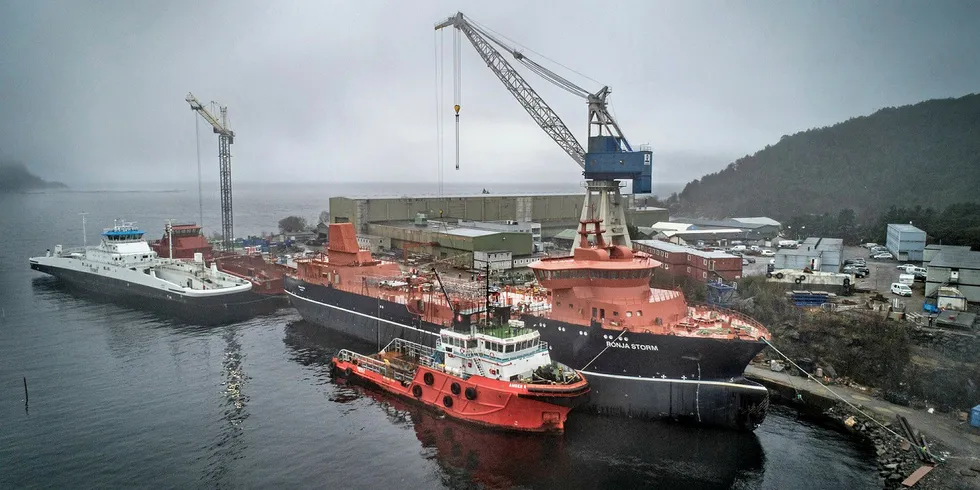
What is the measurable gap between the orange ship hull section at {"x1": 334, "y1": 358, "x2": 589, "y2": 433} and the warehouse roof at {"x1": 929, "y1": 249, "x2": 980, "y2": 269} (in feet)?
78.5

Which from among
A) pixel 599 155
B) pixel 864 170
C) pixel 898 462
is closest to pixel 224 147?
pixel 599 155

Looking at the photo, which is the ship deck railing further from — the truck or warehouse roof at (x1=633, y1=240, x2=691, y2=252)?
the truck

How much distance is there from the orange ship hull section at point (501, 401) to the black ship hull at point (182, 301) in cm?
1911

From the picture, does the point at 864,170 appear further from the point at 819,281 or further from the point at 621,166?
the point at 621,166

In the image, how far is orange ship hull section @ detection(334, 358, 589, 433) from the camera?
19969 millimetres

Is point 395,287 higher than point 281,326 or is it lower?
higher

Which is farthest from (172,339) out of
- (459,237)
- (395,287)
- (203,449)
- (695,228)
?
(695,228)

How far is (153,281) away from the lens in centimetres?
3966

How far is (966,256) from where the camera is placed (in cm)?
3191

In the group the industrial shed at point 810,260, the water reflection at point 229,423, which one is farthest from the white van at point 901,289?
the water reflection at point 229,423

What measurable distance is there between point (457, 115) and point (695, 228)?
3249cm

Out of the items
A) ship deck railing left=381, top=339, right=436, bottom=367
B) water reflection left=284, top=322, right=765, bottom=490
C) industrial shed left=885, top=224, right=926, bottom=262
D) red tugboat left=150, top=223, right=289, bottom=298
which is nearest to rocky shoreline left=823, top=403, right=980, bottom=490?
water reflection left=284, top=322, right=765, bottom=490

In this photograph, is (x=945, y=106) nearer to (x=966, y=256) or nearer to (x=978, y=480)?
Result: (x=966, y=256)

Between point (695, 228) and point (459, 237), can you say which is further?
point (695, 228)
